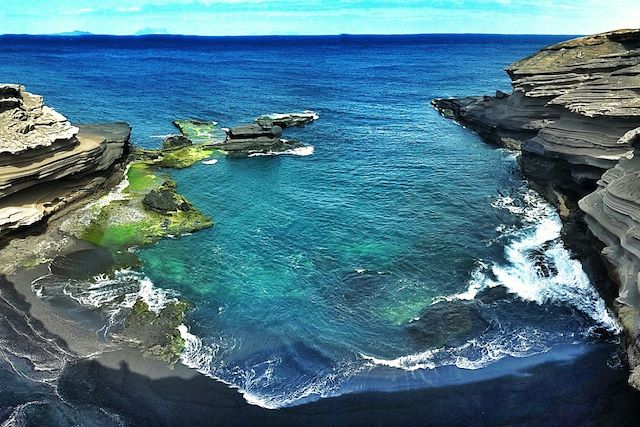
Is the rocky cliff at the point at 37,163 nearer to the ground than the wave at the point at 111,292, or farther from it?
farther from it

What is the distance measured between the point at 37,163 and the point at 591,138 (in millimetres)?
39240

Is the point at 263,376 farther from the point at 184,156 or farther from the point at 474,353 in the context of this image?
the point at 184,156

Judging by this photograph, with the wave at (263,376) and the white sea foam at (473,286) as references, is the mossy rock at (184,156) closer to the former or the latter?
the wave at (263,376)

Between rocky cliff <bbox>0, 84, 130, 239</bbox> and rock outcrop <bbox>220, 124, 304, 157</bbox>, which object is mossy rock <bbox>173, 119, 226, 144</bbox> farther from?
rocky cliff <bbox>0, 84, 130, 239</bbox>

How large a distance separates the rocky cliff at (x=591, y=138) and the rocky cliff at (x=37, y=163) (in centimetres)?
3618

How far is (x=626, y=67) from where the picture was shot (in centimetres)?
4169

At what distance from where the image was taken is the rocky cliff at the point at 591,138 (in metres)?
27.0

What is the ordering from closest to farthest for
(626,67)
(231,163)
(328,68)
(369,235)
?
(369,235) < (626,67) < (231,163) < (328,68)

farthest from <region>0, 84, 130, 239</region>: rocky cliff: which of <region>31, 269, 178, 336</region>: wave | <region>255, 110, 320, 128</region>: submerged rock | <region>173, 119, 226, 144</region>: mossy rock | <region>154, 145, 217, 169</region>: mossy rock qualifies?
<region>255, 110, 320, 128</region>: submerged rock

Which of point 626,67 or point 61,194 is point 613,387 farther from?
point 61,194

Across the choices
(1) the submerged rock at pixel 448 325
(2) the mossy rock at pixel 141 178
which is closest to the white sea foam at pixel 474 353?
(1) the submerged rock at pixel 448 325

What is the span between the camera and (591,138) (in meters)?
36.8

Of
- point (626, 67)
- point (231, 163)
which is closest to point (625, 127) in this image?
point (626, 67)

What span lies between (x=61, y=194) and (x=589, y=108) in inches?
1534
